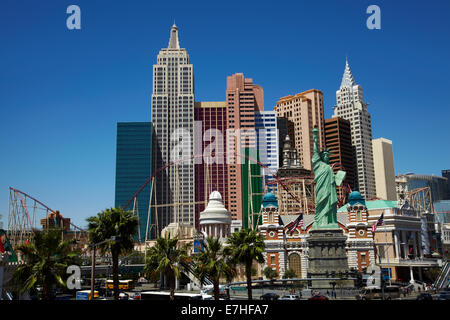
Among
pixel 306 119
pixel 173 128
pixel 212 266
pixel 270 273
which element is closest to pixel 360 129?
pixel 306 119

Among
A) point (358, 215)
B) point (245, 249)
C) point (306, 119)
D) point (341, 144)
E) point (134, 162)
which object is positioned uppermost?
point (306, 119)

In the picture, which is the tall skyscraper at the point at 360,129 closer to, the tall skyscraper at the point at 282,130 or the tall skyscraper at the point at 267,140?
the tall skyscraper at the point at 282,130

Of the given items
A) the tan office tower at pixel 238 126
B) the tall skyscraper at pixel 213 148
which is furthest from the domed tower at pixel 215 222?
the tall skyscraper at pixel 213 148

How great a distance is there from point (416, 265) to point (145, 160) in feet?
330

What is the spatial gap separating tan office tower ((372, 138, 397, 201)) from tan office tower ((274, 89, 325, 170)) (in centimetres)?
3042

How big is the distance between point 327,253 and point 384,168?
127m

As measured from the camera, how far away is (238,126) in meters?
157

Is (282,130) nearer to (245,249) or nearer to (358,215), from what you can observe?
(358,215)

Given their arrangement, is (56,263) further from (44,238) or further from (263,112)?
(263,112)

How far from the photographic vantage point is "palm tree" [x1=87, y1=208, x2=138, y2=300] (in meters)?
35.8

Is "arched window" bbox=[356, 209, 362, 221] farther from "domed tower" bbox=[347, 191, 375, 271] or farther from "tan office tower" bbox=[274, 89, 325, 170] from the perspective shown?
"tan office tower" bbox=[274, 89, 325, 170]

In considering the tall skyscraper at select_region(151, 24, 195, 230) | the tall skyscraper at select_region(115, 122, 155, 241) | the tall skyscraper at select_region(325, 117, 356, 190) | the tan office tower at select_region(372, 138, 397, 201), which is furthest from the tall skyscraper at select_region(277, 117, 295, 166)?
the tall skyscraper at select_region(115, 122, 155, 241)

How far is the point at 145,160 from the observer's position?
508 ft
